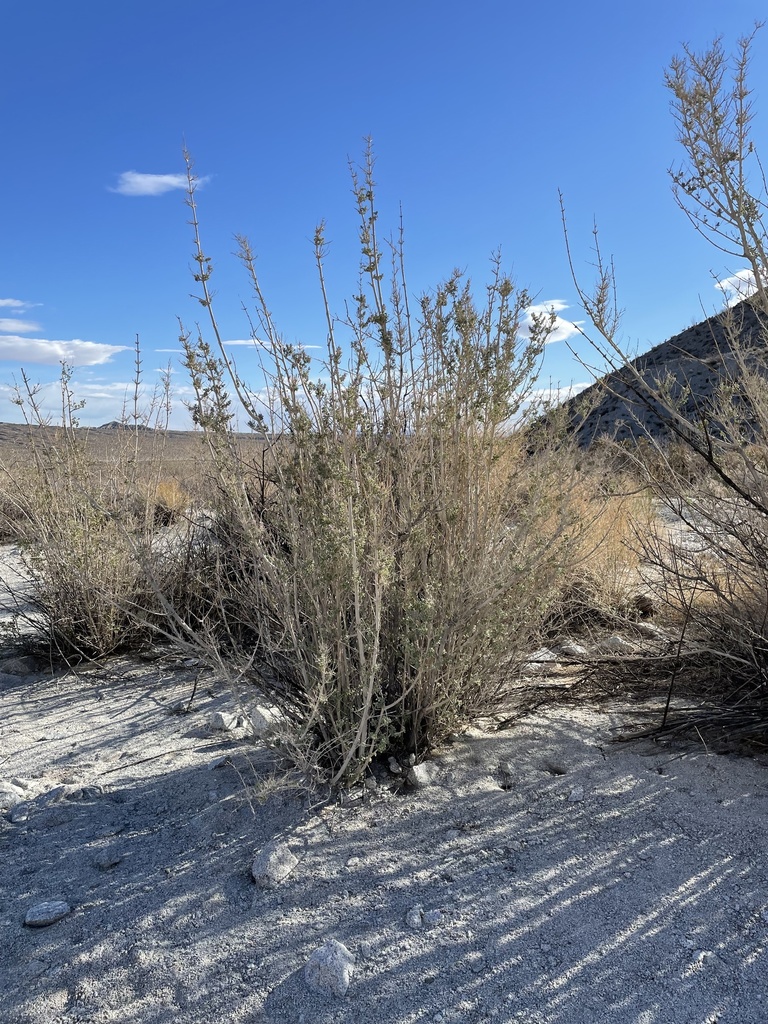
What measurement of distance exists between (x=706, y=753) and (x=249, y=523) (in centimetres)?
200

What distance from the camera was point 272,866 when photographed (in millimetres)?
2119

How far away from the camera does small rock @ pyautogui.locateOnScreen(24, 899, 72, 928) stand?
6.48 feet

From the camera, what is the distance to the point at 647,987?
1.70 meters

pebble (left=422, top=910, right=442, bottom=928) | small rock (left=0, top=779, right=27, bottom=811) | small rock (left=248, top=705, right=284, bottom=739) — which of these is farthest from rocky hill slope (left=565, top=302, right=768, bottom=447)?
small rock (left=0, top=779, right=27, bottom=811)

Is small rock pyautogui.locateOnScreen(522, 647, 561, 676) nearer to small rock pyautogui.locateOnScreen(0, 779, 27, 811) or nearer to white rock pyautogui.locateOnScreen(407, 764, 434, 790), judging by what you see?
white rock pyautogui.locateOnScreen(407, 764, 434, 790)

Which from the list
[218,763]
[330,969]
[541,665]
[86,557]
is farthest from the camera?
[86,557]

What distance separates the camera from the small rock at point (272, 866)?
2.09 metres

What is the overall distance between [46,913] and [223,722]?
127 centimetres

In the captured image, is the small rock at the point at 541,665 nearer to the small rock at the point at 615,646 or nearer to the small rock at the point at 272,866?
the small rock at the point at 615,646

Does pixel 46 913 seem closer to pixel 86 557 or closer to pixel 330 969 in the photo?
pixel 330 969

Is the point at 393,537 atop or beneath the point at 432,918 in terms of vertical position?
atop

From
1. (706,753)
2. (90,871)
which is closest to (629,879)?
(706,753)

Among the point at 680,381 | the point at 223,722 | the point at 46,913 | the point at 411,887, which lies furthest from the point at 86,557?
the point at 680,381

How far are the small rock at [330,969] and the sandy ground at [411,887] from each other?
0.02 meters
